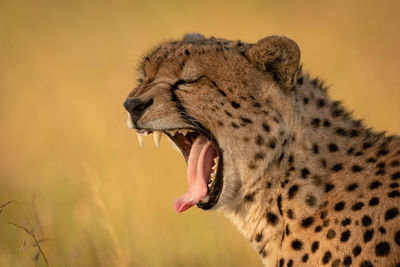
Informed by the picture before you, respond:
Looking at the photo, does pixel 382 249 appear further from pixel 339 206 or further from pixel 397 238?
pixel 339 206

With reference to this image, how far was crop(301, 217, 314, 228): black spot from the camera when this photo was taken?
11.1ft

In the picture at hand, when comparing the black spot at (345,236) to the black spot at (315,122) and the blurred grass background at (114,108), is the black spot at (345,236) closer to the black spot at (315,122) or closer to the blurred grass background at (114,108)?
the black spot at (315,122)

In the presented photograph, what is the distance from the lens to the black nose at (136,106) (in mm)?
3541

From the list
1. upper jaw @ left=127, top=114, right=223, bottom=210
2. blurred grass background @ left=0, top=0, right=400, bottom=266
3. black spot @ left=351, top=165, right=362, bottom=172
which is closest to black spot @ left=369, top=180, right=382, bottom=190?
black spot @ left=351, top=165, right=362, bottom=172

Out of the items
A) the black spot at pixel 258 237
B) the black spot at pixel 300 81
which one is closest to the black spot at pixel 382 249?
the black spot at pixel 258 237

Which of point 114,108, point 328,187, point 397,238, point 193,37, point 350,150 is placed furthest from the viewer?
point 114,108

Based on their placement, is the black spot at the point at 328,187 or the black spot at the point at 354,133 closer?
the black spot at the point at 328,187

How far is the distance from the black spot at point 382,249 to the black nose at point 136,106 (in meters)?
1.24

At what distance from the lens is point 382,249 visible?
3129 millimetres

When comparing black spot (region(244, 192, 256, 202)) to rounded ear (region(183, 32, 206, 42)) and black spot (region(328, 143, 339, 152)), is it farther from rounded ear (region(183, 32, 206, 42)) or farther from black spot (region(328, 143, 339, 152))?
rounded ear (region(183, 32, 206, 42))

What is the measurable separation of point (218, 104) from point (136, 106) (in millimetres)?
387

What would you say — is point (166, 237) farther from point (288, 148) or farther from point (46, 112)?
point (46, 112)

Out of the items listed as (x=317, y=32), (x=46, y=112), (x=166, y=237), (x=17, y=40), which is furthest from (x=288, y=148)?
(x=17, y=40)

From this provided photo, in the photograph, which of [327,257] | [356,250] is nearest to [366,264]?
[356,250]
